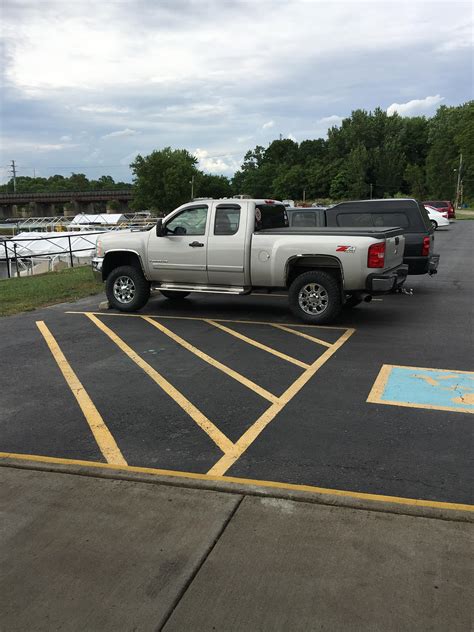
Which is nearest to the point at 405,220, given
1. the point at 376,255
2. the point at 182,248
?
the point at 376,255

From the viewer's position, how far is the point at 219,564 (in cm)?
301

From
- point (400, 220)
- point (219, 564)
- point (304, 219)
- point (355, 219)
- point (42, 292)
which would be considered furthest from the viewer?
point (304, 219)

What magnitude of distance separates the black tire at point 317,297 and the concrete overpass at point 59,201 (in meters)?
125

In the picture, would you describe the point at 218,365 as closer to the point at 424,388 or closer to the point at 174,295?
the point at 424,388

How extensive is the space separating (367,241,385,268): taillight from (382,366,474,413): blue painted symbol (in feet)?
7.60

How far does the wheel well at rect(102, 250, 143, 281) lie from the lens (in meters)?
10.4

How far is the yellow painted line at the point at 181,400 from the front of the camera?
4672mm

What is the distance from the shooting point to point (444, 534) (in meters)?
3.25

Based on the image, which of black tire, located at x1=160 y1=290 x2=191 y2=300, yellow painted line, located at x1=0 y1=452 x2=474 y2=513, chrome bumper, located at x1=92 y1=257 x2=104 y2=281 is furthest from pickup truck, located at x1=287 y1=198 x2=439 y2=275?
yellow painted line, located at x1=0 y1=452 x2=474 y2=513

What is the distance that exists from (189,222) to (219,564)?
761 cm

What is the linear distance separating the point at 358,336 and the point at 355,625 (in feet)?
19.8

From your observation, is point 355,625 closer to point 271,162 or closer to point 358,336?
point 358,336

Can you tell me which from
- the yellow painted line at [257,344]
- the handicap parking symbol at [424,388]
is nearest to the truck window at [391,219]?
the yellow painted line at [257,344]

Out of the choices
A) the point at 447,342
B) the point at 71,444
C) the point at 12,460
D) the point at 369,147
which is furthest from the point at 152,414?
the point at 369,147
